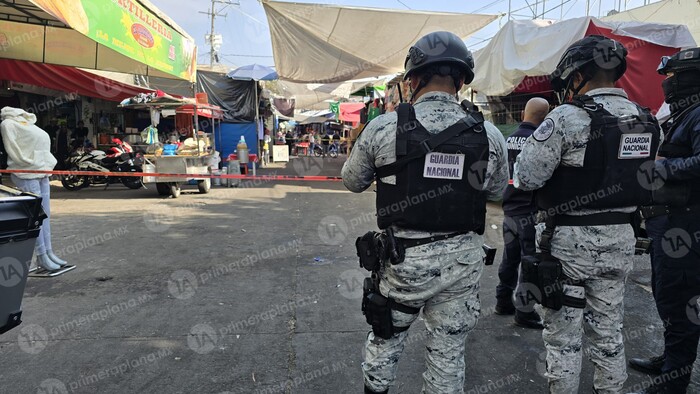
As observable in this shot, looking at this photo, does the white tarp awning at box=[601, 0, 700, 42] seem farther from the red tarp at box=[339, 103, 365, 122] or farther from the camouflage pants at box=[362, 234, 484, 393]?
the camouflage pants at box=[362, 234, 484, 393]

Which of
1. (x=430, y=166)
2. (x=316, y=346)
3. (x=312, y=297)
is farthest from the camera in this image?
(x=312, y=297)

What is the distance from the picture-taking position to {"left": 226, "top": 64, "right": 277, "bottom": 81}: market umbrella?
13.8 meters

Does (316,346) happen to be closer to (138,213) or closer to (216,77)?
(138,213)

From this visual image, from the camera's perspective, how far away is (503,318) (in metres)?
3.56

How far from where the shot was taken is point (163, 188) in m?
9.56

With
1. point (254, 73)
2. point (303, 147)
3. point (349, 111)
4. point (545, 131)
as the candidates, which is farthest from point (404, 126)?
point (303, 147)

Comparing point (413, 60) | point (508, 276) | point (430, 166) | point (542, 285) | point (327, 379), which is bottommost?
point (327, 379)

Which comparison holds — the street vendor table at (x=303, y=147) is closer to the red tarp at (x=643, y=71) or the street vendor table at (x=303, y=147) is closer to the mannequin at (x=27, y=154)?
the red tarp at (x=643, y=71)

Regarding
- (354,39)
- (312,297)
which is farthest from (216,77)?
(312,297)

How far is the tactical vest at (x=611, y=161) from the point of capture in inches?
80.0

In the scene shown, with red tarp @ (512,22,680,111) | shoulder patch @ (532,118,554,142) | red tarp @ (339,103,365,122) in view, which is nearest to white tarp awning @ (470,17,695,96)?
red tarp @ (512,22,680,111)

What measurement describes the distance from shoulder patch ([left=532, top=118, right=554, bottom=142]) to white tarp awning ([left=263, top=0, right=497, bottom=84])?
22.2ft

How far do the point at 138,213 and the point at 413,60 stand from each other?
7.08 m

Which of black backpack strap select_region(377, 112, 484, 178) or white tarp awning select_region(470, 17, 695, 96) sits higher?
white tarp awning select_region(470, 17, 695, 96)
